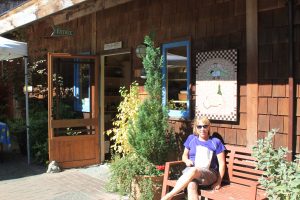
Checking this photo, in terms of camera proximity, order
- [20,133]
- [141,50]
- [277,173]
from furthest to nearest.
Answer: [20,133], [141,50], [277,173]

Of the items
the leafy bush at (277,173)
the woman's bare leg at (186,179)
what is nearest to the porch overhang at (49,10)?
the woman's bare leg at (186,179)

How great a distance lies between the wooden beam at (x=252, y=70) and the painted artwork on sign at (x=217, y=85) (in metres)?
0.21

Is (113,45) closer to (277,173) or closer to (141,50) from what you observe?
(141,50)

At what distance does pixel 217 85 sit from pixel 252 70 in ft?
1.92

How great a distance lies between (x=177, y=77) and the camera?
6164 mm

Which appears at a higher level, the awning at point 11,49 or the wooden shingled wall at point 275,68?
the awning at point 11,49

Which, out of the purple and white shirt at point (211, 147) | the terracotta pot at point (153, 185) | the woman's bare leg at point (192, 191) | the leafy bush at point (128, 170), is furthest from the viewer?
the leafy bush at point (128, 170)

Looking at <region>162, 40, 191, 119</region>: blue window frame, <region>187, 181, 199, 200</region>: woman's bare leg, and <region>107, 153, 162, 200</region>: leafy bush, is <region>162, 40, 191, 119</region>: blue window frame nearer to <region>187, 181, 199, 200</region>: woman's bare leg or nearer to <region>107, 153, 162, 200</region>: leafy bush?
<region>107, 153, 162, 200</region>: leafy bush

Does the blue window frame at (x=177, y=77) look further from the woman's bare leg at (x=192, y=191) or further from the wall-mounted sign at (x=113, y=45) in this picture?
the woman's bare leg at (x=192, y=191)

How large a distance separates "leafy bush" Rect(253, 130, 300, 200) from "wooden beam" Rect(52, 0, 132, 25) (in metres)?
3.96

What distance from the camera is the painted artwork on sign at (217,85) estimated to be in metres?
5.20

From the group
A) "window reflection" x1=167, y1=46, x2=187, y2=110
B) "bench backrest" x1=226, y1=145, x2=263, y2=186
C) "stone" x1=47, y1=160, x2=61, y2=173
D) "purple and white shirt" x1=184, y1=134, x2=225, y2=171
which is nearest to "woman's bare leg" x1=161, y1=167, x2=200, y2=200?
"purple and white shirt" x1=184, y1=134, x2=225, y2=171

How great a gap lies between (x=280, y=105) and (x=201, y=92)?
4.05 feet

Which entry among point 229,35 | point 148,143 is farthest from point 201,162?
point 229,35
